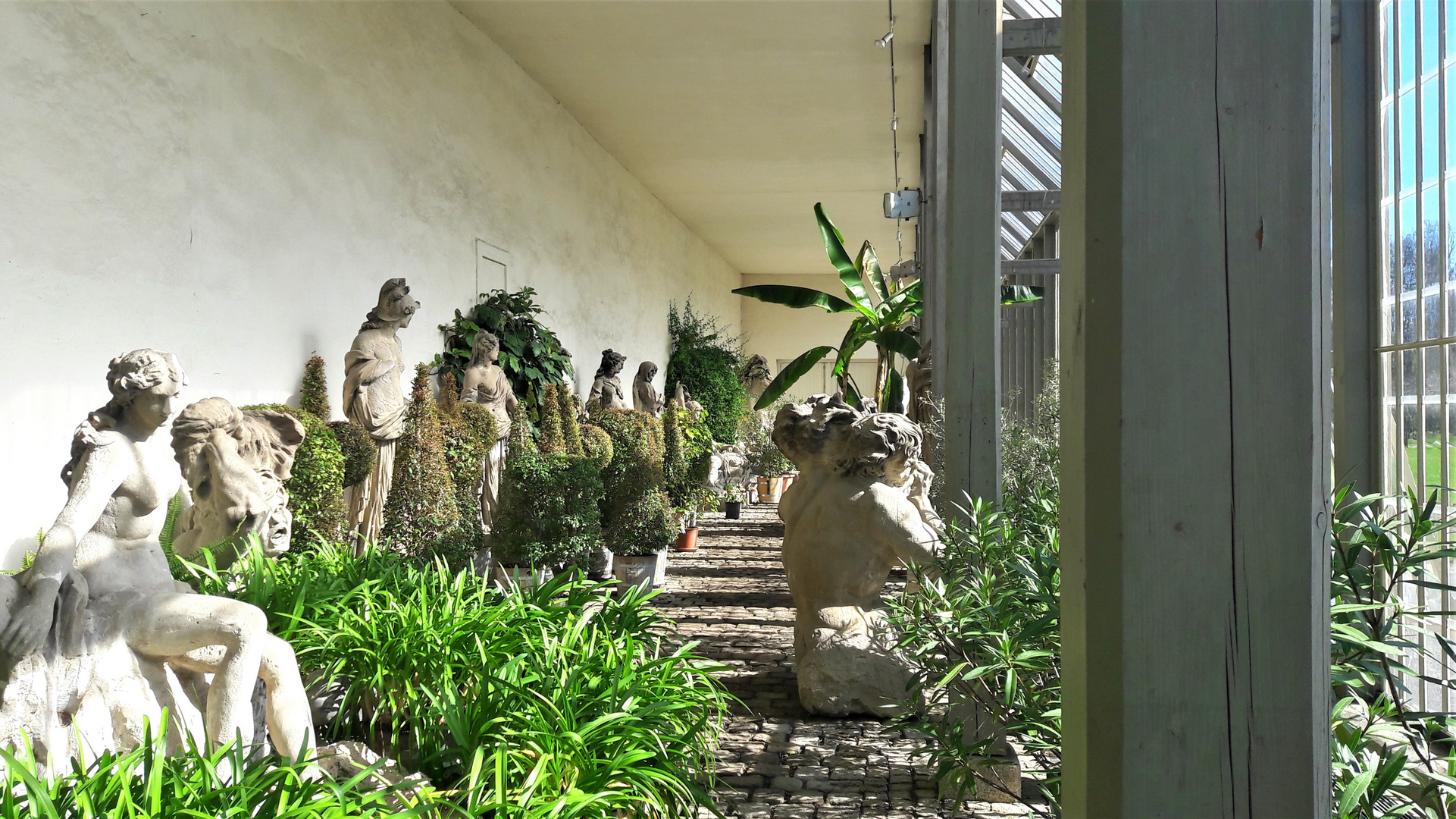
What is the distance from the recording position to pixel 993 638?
7.81ft

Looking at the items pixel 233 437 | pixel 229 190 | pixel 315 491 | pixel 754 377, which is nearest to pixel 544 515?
pixel 315 491

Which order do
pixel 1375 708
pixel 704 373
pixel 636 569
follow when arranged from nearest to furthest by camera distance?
1. pixel 1375 708
2. pixel 636 569
3. pixel 704 373

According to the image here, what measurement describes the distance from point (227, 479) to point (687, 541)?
734 cm

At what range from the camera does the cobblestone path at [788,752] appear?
11.0 feet

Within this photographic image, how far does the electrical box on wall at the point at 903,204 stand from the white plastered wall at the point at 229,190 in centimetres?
436

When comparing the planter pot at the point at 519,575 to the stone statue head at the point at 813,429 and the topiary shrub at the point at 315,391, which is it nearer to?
the topiary shrub at the point at 315,391

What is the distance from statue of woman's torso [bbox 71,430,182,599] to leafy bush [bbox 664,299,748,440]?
16672 millimetres

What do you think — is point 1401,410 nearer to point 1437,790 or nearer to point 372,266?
point 1437,790

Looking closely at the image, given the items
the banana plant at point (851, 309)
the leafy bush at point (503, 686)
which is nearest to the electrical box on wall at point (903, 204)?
the banana plant at point (851, 309)

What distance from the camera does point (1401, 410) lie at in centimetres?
371

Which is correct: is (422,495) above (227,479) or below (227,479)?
below

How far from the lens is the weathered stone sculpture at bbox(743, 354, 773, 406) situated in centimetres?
2227

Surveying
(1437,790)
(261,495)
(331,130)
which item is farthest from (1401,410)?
(331,130)

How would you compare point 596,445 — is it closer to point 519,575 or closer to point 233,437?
point 519,575
